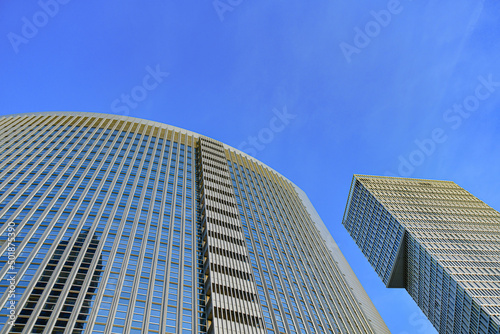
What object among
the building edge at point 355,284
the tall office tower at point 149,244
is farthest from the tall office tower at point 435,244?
the tall office tower at point 149,244

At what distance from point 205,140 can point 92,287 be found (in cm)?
6603

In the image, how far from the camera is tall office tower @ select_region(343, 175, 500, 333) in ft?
367

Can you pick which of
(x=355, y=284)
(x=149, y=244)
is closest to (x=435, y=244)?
(x=355, y=284)

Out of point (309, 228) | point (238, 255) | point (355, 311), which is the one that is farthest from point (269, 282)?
point (309, 228)

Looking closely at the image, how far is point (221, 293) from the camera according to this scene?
54000 millimetres

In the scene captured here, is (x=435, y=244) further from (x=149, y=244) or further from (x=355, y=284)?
(x=149, y=244)

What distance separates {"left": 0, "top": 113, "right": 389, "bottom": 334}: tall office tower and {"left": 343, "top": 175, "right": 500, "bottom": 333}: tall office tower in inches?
1705

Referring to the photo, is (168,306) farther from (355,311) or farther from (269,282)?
(355,311)

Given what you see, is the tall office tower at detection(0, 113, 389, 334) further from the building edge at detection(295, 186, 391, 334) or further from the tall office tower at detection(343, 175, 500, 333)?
the tall office tower at detection(343, 175, 500, 333)

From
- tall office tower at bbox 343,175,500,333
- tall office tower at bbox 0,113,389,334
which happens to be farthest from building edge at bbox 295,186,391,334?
tall office tower at bbox 343,175,500,333

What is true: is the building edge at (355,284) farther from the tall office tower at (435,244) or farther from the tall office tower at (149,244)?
the tall office tower at (435,244)

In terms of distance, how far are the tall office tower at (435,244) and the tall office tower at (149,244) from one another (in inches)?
1705

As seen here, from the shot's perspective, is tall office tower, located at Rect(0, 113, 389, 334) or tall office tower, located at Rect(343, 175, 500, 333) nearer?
tall office tower, located at Rect(0, 113, 389, 334)

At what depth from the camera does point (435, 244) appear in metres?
130
